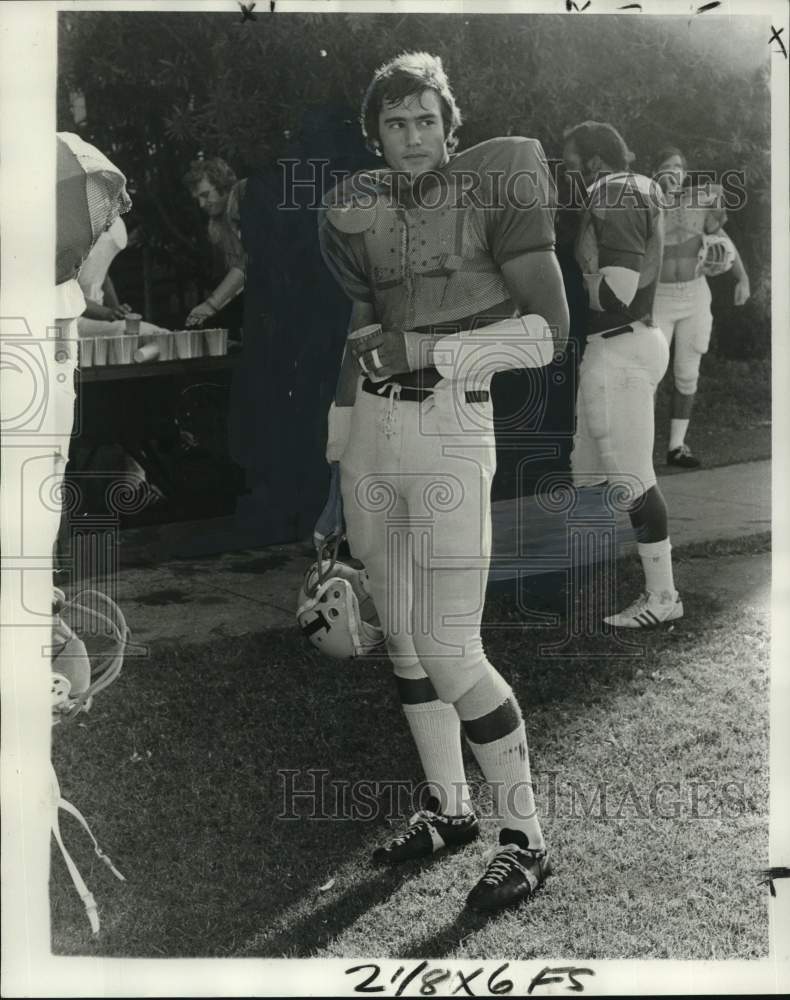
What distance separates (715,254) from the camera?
431 centimetres

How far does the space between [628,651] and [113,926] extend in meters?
1.62

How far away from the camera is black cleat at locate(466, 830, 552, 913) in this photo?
4148 mm

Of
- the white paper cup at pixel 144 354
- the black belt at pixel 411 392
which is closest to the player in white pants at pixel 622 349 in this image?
the black belt at pixel 411 392

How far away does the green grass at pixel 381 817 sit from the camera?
4.18 meters

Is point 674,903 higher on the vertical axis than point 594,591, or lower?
lower

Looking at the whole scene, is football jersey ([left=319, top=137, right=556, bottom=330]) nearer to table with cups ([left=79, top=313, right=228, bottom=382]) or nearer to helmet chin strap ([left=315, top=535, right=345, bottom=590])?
table with cups ([left=79, top=313, right=228, bottom=382])

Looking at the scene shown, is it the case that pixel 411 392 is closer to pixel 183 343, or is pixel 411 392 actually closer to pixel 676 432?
pixel 183 343

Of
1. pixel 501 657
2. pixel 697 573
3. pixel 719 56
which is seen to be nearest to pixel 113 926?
pixel 501 657

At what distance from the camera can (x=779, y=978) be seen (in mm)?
4230

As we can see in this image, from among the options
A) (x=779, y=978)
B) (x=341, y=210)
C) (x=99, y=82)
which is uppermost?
(x=99, y=82)

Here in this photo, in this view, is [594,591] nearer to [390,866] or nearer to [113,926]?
[390,866]

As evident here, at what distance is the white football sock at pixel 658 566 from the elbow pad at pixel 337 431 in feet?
2.91

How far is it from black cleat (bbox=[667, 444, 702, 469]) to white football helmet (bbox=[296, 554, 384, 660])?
3.07 ft

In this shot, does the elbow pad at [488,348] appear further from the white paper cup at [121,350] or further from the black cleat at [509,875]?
the black cleat at [509,875]
